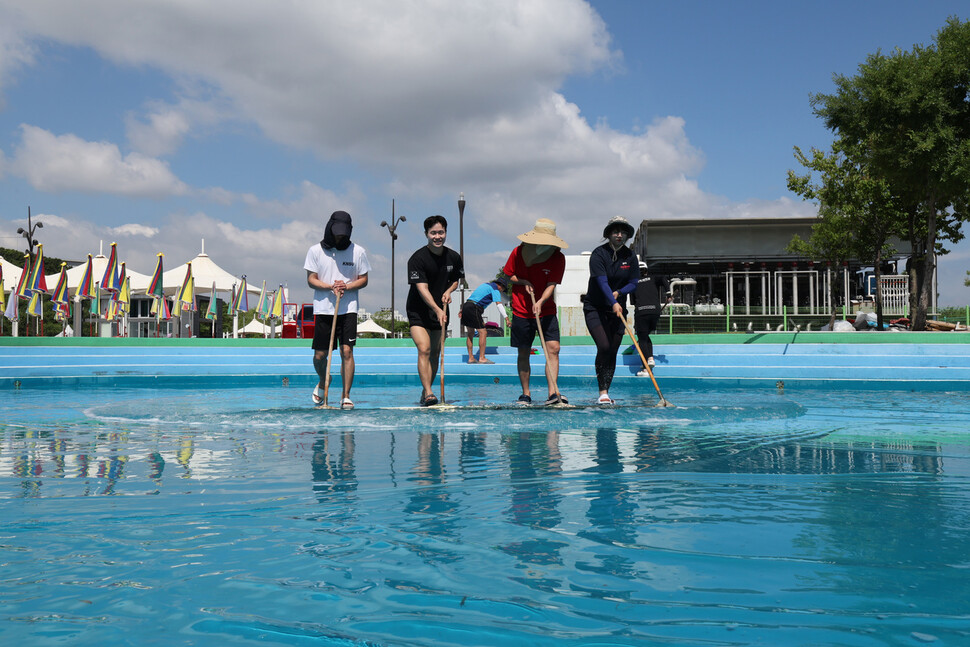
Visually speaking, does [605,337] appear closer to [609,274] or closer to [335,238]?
[609,274]

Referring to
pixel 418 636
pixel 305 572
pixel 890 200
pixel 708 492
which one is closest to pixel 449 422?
pixel 708 492

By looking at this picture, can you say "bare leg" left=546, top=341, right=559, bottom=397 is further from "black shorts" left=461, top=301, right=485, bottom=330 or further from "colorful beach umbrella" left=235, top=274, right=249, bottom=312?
"colorful beach umbrella" left=235, top=274, right=249, bottom=312

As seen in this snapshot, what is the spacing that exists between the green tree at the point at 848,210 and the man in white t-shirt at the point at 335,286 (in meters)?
22.7

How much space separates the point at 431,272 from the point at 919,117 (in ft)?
52.6

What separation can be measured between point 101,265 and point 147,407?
75.7ft

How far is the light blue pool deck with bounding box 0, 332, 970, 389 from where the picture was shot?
11500 millimetres

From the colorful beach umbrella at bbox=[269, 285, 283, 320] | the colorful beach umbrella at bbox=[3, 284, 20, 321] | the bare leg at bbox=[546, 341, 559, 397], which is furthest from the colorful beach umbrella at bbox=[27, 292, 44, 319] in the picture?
the bare leg at bbox=[546, 341, 559, 397]

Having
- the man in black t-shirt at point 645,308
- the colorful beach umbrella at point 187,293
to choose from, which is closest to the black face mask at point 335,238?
the man in black t-shirt at point 645,308

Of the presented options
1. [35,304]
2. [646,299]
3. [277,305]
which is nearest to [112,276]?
[35,304]

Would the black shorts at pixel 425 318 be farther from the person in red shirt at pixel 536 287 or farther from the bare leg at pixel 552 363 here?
the bare leg at pixel 552 363

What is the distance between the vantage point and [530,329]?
Result: 291 inches

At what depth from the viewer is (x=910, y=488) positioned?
314cm

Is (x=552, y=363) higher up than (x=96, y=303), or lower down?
lower down

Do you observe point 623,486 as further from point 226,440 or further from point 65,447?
point 65,447
